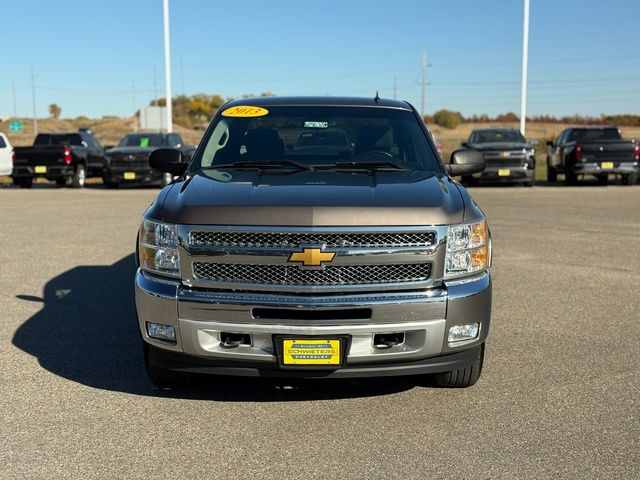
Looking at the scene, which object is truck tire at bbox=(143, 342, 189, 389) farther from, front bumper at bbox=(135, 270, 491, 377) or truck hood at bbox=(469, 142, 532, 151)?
truck hood at bbox=(469, 142, 532, 151)

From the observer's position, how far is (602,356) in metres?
5.78

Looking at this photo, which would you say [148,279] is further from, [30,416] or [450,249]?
[450,249]

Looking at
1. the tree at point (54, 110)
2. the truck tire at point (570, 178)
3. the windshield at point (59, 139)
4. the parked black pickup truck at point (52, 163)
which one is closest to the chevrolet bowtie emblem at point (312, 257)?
the truck tire at point (570, 178)

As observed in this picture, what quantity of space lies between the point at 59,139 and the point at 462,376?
2474 centimetres

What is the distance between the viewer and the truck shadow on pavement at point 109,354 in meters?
4.97

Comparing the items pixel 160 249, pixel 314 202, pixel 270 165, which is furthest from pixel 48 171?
pixel 314 202

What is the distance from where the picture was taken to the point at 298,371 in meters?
4.36

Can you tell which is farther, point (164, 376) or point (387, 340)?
point (164, 376)

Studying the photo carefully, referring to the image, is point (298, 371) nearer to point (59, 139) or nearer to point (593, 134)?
point (593, 134)

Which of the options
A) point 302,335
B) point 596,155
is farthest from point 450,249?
point 596,155

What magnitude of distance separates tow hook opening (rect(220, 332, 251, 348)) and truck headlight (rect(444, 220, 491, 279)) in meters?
1.13

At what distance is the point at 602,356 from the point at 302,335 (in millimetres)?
2616

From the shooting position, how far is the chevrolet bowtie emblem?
4270 mm

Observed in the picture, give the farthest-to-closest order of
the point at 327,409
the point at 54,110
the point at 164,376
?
the point at 54,110 < the point at 164,376 < the point at 327,409
